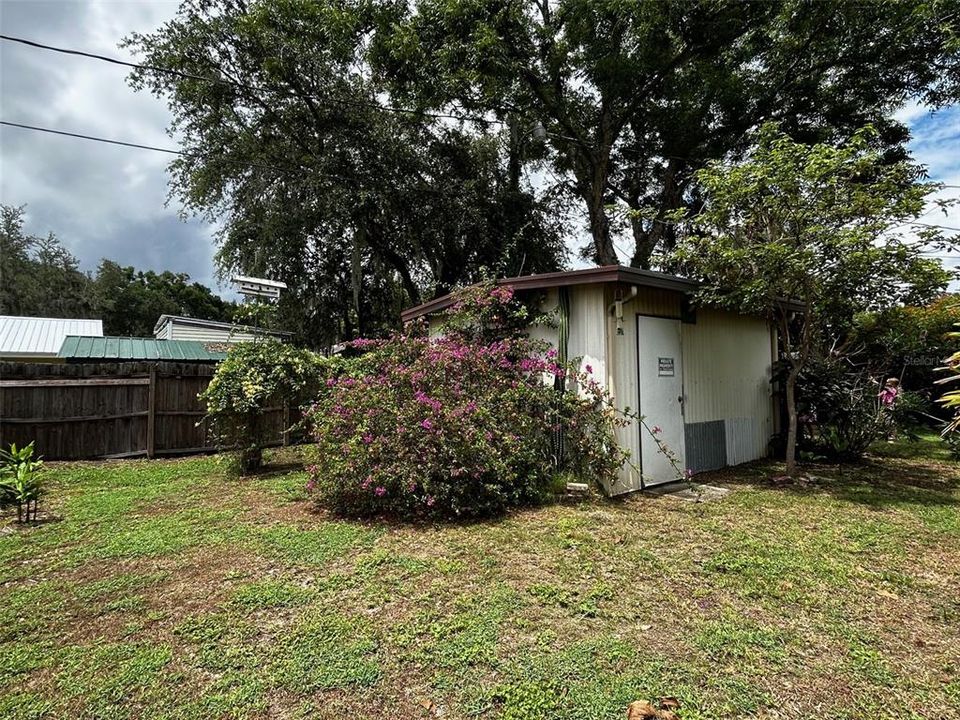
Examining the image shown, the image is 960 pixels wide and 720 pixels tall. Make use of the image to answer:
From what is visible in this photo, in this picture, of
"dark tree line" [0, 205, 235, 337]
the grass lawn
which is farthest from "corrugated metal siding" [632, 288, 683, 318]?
"dark tree line" [0, 205, 235, 337]

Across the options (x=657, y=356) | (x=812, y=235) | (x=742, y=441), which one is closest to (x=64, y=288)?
(x=657, y=356)

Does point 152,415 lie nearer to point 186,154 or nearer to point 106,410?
point 106,410

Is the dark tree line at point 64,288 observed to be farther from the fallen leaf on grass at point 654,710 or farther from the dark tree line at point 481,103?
the fallen leaf on grass at point 654,710

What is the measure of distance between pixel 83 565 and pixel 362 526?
2.01 m

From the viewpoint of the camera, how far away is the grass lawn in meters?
2.10

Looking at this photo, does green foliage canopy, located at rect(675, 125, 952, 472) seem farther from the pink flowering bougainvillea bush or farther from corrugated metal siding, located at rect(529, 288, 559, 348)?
the pink flowering bougainvillea bush

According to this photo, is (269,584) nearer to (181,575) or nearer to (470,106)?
(181,575)

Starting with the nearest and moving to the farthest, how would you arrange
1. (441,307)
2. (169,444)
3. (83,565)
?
(83,565)
(441,307)
(169,444)

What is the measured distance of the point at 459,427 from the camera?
471cm

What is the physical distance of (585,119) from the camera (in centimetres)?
1251

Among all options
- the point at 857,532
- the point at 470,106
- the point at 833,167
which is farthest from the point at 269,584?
the point at 470,106

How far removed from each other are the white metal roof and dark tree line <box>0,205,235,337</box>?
487 cm

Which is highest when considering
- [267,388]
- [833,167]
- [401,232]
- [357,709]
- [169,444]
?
[401,232]

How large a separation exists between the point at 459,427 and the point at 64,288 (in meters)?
33.6
